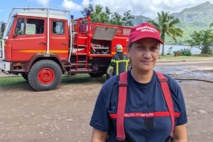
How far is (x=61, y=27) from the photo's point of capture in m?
8.38

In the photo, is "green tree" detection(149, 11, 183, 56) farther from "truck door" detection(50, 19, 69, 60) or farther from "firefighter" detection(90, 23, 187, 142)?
"firefighter" detection(90, 23, 187, 142)

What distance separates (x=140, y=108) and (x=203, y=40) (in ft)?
116

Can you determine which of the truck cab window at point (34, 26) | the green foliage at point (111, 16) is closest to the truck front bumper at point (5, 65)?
the truck cab window at point (34, 26)

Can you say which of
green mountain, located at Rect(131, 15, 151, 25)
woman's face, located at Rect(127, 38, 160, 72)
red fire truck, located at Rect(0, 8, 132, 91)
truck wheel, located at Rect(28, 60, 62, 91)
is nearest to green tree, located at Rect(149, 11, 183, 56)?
green mountain, located at Rect(131, 15, 151, 25)

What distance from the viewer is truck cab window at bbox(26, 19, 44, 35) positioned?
7828 millimetres

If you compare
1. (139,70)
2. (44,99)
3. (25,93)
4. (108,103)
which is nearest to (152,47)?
(139,70)

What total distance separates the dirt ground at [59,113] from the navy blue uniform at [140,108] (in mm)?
2634

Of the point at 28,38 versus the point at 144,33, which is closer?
the point at 144,33

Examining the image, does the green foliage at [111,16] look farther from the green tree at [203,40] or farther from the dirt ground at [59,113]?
the dirt ground at [59,113]

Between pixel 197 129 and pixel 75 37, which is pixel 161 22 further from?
pixel 197 129

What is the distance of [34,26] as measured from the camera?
26.1 feet

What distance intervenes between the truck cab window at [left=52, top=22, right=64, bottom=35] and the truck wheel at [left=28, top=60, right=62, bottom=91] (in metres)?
1.02

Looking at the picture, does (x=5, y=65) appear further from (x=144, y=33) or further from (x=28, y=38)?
(x=144, y=33)

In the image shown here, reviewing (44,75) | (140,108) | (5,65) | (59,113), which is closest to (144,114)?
(140,108)
